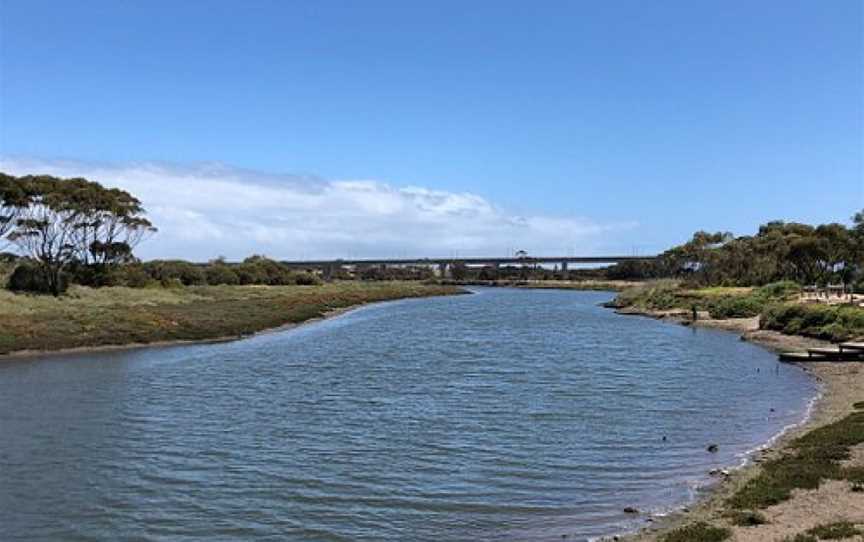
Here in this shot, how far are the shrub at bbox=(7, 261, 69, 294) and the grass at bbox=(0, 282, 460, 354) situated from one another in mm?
2395

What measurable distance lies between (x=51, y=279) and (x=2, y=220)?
262 inches

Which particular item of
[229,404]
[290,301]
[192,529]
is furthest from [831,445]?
[290,301]

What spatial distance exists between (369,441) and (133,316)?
42280mm

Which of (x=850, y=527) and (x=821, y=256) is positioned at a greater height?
(x=821, y=256)

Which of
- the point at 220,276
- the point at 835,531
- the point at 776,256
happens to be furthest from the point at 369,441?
the point at 220,276

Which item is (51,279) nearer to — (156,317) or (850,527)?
(156,317)

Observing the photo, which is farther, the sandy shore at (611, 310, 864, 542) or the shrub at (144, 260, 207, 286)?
the shrub at (144, 260, 207, 286)

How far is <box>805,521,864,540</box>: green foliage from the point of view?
11.8 metres

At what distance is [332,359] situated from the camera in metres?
44.9

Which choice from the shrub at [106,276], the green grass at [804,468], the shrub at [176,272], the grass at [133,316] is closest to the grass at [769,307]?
the green grass at [804,468]

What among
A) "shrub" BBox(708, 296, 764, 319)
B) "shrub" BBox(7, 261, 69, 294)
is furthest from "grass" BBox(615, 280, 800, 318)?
"shrub" BBox(7, 261, 69, 294)

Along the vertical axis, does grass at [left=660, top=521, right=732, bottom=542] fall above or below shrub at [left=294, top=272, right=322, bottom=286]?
below

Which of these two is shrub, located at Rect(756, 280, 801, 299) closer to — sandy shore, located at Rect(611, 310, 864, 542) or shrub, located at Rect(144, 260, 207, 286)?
sandy shore, located at Rect(611, 310, 864, 542)

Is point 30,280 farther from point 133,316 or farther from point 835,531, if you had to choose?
point 835,531
